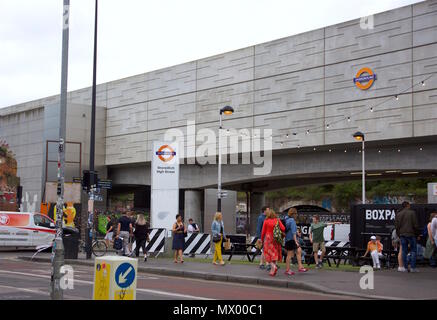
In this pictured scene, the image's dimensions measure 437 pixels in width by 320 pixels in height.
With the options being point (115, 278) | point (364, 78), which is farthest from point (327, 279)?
point (364, 78)

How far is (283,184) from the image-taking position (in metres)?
54.2

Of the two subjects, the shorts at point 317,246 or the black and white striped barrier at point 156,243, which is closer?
the shorts at point 317,246

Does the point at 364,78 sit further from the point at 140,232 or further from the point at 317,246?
the point at 140,232

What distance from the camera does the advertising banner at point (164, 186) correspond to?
A: 24.9 meters

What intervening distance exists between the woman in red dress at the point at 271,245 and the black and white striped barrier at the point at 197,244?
8.05m

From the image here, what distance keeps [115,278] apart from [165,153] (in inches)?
695

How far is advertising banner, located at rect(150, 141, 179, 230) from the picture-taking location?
24875mm

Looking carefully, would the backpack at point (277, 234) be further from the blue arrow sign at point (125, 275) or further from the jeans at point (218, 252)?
the blue arrow sign at point (125, 275)

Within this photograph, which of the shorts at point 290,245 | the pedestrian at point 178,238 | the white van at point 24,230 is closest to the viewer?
the shorts at point 290,245

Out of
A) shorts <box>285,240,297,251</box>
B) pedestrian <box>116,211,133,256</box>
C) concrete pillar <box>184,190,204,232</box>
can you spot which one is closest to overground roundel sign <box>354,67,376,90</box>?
concrete pillar <box>184,190,204,232</box>

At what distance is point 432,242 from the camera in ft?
59.7

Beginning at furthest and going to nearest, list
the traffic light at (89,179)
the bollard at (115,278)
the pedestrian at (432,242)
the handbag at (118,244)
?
the handbag at (118,244)
the traffic light at (89,179)
the pedestrian at (432,242)
the bollard at (115,278)

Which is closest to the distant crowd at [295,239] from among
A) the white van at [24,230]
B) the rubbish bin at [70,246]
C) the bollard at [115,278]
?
the rubbish bin at [70,246]
